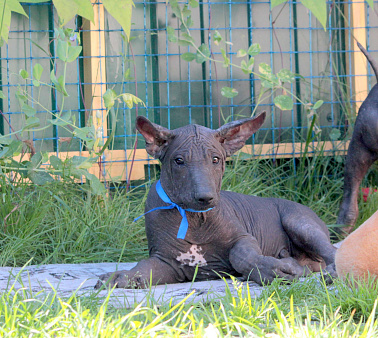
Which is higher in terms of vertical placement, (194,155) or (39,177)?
(194,155)

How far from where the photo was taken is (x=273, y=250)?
3535 mm

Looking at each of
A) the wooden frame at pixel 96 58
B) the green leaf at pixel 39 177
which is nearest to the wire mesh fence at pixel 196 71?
the wooden frame at pixel 96 58

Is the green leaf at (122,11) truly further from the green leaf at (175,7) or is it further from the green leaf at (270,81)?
the green leaf at (270,81)

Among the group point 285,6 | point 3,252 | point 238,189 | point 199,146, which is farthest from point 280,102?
point 3,252

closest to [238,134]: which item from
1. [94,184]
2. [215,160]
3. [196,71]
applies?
[215,160]

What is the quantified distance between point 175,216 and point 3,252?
1338mm

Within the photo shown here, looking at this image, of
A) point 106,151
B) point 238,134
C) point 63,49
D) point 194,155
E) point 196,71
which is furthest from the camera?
point 196,71

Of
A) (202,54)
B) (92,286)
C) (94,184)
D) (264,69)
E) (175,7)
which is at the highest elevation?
(175,7)

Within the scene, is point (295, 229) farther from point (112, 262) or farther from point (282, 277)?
point (112, 262)

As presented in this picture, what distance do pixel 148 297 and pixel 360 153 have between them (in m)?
2.64

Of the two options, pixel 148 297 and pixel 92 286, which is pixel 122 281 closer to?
pixel 92 286

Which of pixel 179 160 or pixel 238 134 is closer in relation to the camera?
pixel 179 160

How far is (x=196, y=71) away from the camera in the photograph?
5570 mm

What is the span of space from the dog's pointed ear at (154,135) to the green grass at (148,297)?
0.63 m
